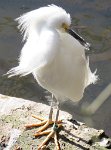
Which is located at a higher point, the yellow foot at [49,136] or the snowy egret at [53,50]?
the snowy egret at [53,50]

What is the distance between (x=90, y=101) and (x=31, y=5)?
7.82 ft

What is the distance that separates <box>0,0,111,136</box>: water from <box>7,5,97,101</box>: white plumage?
2058 mm

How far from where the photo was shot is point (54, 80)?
3.95m

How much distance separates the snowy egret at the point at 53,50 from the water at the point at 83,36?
2039 mm

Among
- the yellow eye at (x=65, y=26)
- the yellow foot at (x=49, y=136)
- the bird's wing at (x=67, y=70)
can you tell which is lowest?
the yellow foot at (x=49, y=136)

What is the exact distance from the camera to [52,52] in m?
3.70

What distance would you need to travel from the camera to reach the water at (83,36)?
20.3ft

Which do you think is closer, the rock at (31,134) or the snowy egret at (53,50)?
the snowy egret at (53,50)

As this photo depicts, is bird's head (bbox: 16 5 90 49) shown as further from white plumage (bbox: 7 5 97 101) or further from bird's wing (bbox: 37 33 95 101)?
bird's wing (bbox: 37 33 95 101)

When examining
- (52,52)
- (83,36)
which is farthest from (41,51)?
(83,36)

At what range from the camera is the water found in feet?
20.3

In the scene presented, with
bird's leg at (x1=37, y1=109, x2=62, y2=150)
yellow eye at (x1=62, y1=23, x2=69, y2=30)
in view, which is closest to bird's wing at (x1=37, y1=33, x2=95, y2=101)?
yellow eye at (x1=62, y1=23, x2=69, y2=30)

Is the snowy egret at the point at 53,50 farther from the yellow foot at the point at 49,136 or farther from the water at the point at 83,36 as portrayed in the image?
the water at the point at 83,36

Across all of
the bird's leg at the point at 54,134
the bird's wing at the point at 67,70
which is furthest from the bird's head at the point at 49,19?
the bird's leg at the point at 54,134
